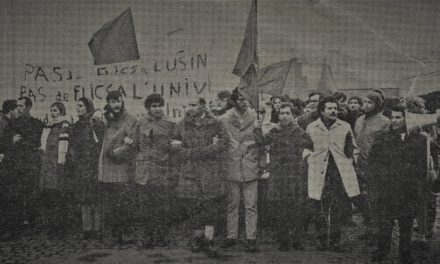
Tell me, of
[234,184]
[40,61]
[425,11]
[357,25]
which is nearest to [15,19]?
[40,61]

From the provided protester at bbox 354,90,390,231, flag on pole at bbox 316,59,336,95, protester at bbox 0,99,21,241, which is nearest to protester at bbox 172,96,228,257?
flag on pole at bbox 316,59,336,95

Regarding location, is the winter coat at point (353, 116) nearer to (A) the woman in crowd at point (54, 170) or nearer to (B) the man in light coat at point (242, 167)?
(B) the man in light coat at point (242, 167)

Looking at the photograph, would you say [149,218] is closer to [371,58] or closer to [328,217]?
[328,217]

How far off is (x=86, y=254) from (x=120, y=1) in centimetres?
318

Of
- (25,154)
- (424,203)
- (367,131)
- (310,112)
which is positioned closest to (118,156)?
(25,154)

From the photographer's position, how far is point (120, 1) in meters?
6.78

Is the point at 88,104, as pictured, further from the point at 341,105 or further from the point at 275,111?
the point at 341,105

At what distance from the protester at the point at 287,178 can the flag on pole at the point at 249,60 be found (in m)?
0.49

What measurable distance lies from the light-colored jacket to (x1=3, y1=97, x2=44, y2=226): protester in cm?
348

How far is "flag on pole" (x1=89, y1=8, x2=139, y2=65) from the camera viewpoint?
6805 mm

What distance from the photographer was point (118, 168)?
261 inches

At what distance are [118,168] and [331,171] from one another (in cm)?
264

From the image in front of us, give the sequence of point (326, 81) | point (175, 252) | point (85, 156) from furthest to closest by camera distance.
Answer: point (326, 81) → point (85, 156) → point (175, 252)

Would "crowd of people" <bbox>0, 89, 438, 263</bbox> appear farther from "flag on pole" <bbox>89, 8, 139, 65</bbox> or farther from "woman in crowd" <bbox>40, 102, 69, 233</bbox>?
"flag on pole" <bbox>89, 8, 139, 65</bbox>
